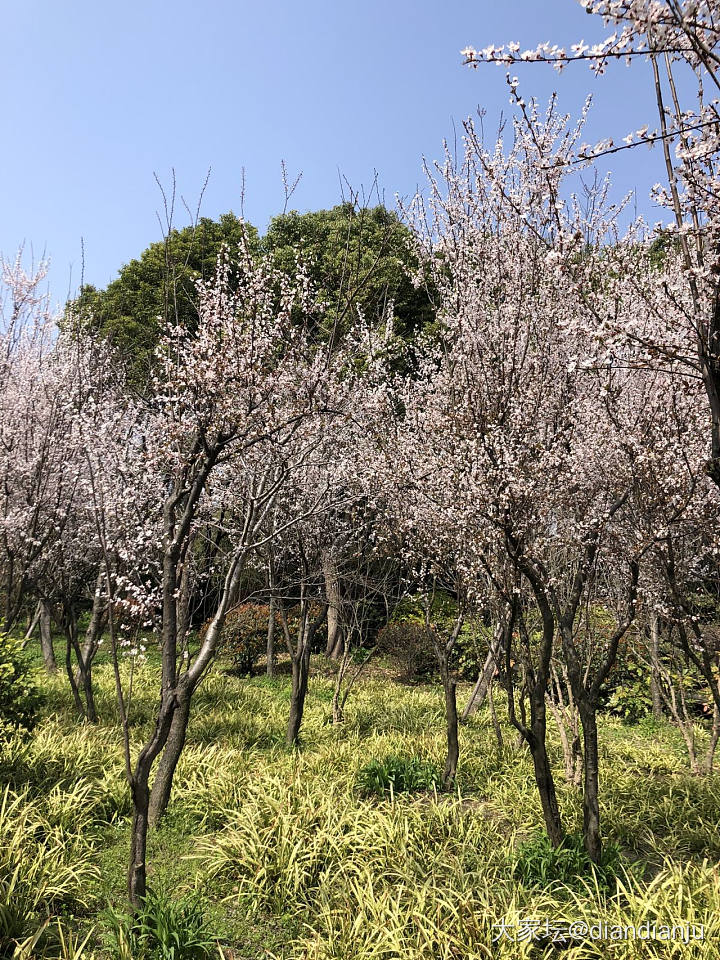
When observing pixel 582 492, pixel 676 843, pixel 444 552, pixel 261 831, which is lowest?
pixel 676 843

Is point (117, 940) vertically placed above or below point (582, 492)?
below

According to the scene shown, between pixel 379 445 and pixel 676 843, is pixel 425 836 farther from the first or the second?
pixel 379 445

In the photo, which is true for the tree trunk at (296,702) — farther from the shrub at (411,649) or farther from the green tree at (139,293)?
the green tree at (139,293)

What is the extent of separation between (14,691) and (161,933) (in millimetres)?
3443

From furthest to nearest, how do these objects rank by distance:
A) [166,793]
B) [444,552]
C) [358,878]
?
[444,552] < [166,793] < [358,878]

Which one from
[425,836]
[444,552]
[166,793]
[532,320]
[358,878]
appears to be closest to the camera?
[358,878]

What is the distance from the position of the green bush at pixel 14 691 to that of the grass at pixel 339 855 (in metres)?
0.27

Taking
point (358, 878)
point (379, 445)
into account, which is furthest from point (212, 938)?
point (379, 445)

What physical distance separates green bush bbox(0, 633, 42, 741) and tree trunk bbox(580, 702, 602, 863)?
216 inches

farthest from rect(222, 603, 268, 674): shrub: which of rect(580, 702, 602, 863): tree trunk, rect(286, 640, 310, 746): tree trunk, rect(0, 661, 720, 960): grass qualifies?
rect(580, 702, 602, 863): tree trunk

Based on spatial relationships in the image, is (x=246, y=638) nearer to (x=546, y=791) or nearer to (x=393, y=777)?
(x=393, y=777)

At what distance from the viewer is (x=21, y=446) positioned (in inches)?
329

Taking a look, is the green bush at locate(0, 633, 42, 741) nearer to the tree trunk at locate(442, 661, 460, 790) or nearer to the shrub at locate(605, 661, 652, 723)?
the tree trunk at locate(442, 661, 460, 790)

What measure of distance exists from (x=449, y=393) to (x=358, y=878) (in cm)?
428
